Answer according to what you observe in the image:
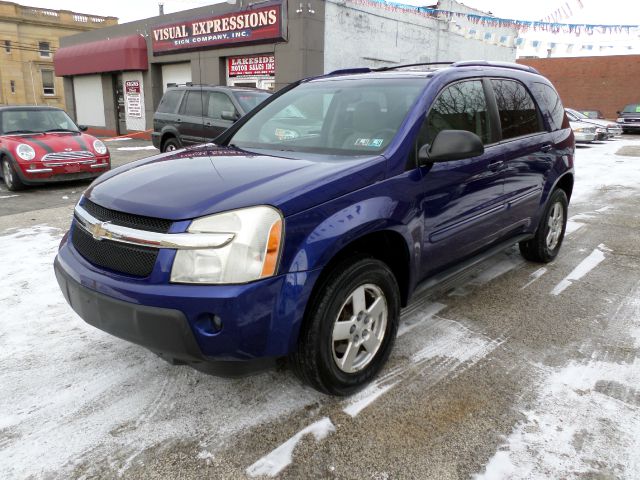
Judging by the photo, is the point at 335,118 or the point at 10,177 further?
the point at 10,177

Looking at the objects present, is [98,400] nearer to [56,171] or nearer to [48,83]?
[56,171]

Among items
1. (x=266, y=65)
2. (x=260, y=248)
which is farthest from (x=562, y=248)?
(x=266, y=65)

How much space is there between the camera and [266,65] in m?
17.0

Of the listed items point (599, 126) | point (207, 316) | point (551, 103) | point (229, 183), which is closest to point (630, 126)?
point (599, 126)

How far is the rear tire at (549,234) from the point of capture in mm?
4859

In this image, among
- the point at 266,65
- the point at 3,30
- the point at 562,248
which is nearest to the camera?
the point at 562,248

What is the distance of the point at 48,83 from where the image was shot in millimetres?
47250

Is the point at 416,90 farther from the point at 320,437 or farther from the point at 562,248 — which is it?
the point at 562,248

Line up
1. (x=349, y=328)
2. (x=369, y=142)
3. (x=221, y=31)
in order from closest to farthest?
(x=349, y=328) < (x=369, y=142) < (x=221, y=31)

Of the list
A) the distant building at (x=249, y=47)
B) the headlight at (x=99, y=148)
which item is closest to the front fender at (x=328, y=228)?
the headlight at (x=99, y=148)

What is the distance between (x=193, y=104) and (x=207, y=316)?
31.4 feet

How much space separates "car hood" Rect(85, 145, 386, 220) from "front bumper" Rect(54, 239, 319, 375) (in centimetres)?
30

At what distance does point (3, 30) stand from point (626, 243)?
175 feet

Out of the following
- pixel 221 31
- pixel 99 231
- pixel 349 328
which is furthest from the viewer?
pixel 221 31
